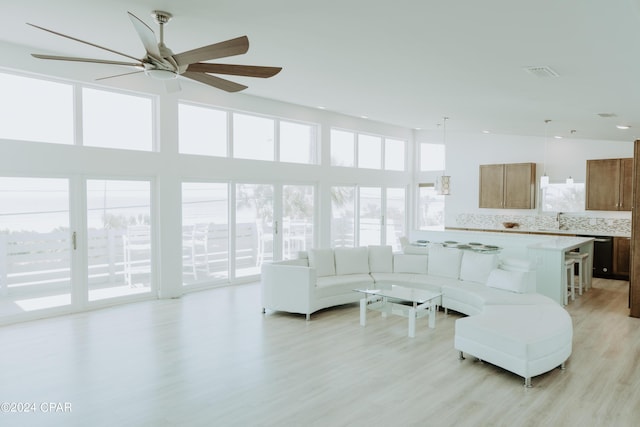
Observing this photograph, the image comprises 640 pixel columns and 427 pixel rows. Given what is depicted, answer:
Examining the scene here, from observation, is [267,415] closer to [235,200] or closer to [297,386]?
[297,386]

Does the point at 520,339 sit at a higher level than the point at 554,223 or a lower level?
lower

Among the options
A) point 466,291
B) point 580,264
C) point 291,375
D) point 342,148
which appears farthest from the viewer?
point 342,148

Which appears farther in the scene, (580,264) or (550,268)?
(580,264)

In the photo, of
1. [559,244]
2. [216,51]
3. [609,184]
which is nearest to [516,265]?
[559,244]

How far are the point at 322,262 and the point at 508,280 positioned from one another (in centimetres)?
262

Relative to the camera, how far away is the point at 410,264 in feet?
22.6

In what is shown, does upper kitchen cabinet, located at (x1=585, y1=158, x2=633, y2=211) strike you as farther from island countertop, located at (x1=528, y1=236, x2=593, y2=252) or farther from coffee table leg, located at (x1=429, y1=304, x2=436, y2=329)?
coffee table leg, located at (x1=429, y1=304, x2=436, y2=329)

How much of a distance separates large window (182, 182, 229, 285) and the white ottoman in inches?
186

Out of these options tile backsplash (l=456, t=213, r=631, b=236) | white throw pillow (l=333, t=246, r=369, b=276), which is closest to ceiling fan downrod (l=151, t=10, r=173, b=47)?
white throw pillow (l=333, t=246, r=369, b=276)

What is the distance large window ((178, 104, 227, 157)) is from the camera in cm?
727

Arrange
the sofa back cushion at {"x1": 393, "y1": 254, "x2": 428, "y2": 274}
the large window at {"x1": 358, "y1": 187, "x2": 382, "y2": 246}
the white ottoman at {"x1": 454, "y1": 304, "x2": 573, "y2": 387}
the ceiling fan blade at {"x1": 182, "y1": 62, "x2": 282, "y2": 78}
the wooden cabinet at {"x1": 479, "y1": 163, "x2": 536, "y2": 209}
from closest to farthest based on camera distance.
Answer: the ceiling fan blade at {"x1": 182, "y1": 62, "x2": 282, "y2": 78} < the white ottoman at {"x1": 454, "y1": 304, "x2": 573, "y2": 387} < the sofa back cushion at {"x1": 393, "y1": 254, "x2": 428, "y2": 274} < the wooden cabinet at {"x1": 479, "y1": 163, "x2": 536, "y2": 209} < the large window at {"x1": 358, "y1": 187, "x2": 382, "y2": 246}

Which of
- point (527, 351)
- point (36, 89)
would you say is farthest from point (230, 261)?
point (527, 351)

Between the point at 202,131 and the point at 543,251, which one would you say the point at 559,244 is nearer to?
the point at 543,251

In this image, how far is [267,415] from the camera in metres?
3.22
